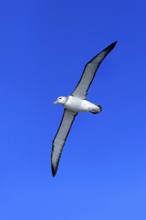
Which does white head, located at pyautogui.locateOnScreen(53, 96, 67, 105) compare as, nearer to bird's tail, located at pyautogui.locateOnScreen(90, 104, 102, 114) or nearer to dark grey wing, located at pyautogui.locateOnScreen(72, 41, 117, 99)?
dark grey wing, located at pyautogui.locateOnScreen(72, 41, 117, 99)

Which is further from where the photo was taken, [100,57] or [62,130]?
[62,130]

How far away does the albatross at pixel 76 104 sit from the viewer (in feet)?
117

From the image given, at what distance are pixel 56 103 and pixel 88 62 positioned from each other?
3723 millimetres

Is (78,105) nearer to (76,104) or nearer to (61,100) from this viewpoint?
(76,104)

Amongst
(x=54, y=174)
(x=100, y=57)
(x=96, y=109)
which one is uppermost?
(x=100, y=57)

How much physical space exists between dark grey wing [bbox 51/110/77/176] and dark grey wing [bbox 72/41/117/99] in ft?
5.21

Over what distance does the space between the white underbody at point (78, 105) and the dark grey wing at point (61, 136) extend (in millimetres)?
954

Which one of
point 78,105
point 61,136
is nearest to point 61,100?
point 78,105

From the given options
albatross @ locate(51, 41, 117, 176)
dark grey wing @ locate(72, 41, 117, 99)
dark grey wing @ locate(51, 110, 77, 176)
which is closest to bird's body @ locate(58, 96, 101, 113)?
albatross @ locate(51, 41, 117, 176)

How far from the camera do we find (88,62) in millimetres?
35469

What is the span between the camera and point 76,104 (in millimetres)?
36750

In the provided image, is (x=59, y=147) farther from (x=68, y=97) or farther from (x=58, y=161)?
(x=68, y=97)

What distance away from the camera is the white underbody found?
36.4 m

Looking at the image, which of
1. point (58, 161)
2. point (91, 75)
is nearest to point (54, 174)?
point (58, 161)
